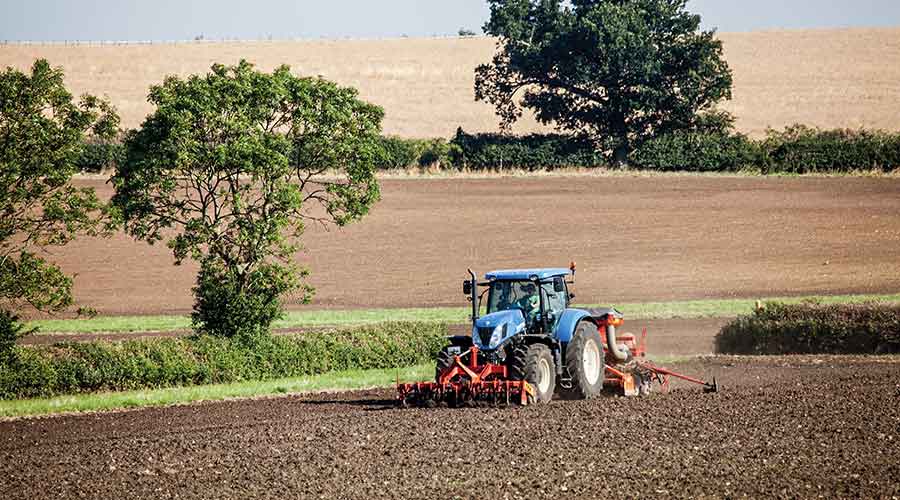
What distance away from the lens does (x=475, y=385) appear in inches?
810

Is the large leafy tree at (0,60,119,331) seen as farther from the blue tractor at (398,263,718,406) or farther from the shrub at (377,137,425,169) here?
the shrub at (377,137,425,169)

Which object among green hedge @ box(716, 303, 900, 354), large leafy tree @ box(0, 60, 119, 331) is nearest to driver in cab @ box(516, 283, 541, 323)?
large leafy tree @ box(0, 60, 119, 331)

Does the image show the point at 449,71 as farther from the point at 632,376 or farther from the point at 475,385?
the point at 475,385

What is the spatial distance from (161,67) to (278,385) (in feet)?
272

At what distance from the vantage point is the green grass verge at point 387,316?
3838 cm

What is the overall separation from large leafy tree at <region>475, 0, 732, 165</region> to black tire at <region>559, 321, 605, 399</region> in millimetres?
44546

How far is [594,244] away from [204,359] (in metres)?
27.7

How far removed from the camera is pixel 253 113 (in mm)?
28297

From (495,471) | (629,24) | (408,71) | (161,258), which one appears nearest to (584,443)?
(495,471)

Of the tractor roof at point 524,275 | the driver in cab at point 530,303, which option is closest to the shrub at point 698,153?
the tractor roof at point 524,275

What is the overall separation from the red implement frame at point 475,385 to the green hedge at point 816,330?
12295mm

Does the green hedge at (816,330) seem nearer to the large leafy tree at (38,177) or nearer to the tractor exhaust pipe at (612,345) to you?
the tractor exhaust pipe at (612,345)

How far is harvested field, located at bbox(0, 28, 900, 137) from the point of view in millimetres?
83438

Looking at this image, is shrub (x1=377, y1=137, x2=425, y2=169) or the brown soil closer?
the brown soil
